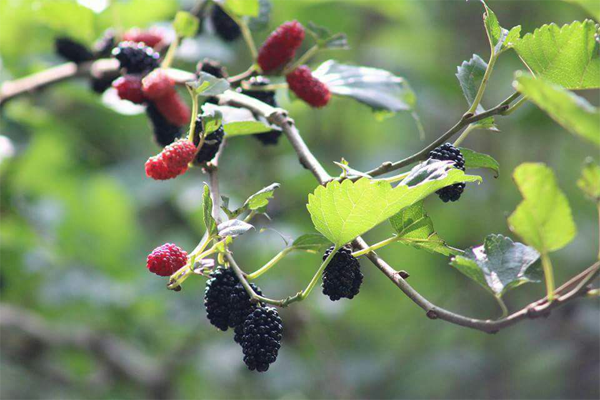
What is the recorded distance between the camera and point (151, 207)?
7.80ft

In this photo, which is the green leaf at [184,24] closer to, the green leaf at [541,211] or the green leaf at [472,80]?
the green leaf at [472,80]

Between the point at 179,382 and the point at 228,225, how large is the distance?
61.1 inches

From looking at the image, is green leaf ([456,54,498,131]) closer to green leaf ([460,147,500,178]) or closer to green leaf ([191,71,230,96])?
green leaf ([460,147,500,178])

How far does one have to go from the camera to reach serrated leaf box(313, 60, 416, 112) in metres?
1.12

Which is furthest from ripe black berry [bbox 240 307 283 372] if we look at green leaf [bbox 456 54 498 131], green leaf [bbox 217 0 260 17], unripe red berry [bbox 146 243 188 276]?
green leaf [bbox 217 0 260 17]

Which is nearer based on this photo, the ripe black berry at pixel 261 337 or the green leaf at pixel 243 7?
the ripe black berry at pixel 261 337

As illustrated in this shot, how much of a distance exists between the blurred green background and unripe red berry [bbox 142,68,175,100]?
1.88ft

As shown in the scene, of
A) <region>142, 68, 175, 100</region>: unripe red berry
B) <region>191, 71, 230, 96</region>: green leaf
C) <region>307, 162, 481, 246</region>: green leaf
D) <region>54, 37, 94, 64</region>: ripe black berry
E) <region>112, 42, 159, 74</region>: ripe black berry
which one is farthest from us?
<region>54, 37, 94, 64</region>: ripe black berry

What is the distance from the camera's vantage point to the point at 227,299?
0.75 m

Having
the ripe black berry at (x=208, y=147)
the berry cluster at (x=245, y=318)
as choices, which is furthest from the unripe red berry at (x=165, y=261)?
the ripe black berry at (x=208, y=147)

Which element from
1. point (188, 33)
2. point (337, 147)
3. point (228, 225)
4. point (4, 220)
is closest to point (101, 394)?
point (4, 220)

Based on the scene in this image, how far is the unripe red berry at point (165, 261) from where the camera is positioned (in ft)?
2.49

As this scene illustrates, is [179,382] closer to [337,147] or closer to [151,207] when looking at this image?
[151,207]

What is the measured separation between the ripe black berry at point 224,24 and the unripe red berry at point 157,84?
0.31 metres
